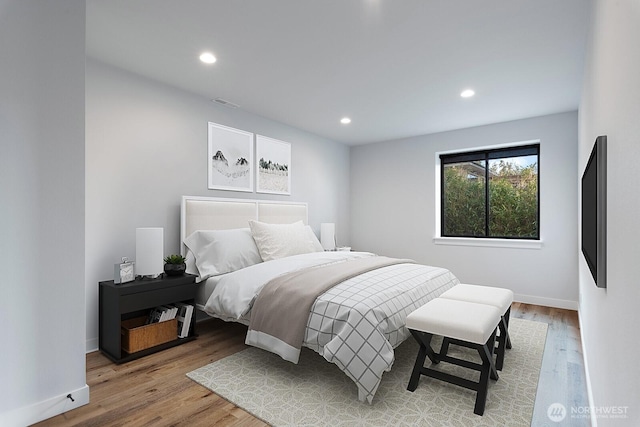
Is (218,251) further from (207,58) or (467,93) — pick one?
(467,93)

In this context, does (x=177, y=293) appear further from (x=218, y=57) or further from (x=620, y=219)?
(x=620, y=219)

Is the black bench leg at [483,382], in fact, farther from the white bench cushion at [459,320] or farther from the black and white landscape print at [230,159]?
the black and white landscape print at [230,159]

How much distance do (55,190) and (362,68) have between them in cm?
245

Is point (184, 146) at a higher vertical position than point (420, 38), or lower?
lower

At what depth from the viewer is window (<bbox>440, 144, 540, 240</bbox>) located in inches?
182

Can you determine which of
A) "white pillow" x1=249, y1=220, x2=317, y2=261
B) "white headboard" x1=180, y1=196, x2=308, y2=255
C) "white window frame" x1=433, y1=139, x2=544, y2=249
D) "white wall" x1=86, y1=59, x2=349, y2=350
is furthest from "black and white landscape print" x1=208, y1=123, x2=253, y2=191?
"white window frame" x1=433, y1=139, x2=544, y2=249

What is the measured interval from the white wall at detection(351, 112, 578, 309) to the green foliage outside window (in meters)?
0.32

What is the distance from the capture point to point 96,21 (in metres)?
2.28

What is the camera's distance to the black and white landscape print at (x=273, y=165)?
14.2 feet

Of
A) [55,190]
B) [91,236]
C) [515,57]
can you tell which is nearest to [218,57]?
[55,190]

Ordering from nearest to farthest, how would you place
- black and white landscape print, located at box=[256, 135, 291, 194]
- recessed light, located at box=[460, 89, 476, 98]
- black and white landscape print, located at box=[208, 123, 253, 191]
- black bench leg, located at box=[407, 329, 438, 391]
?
black bench leg, located at box=[407, 329, 438, 391] → recessed light, located at box=[460, 89, 476, 98] → black and white landscape print, located at box=[208, 123, 253, 191] → black and white landscape print, located at box=[256, 135, 291, 194]

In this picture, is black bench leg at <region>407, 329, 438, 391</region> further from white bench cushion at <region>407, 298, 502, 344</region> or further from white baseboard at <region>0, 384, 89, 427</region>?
white baseboard at <region>0, 384, 89, 427</region>

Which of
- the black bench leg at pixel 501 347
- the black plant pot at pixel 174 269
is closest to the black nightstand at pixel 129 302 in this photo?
the black plant pot at pixel 174 269

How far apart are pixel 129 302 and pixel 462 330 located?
244 cm
